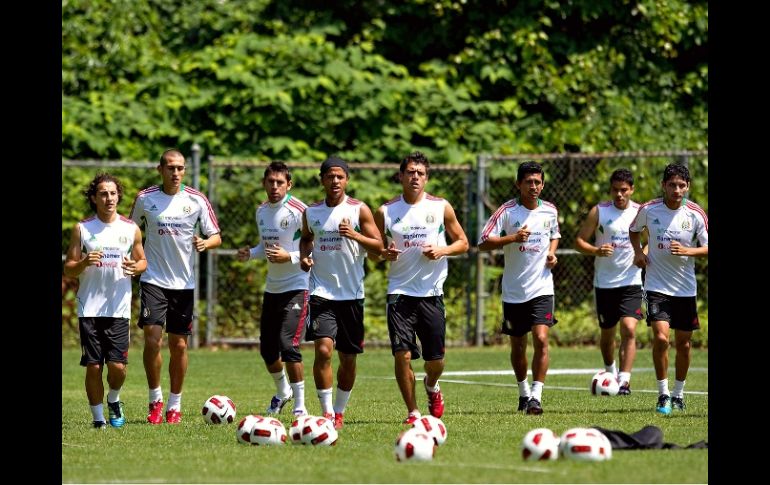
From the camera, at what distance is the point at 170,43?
24531 millimetres

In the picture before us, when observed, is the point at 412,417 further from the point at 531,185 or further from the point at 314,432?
the point at 531,185

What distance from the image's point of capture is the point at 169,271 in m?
12.4

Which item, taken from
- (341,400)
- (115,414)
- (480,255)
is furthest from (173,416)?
(480,255)

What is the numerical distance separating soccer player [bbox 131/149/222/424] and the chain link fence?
7.49m

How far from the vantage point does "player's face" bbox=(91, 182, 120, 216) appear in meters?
11.6

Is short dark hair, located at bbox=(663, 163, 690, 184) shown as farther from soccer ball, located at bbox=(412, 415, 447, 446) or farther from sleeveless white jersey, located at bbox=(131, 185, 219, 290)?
sleeveless white jersey, located at bbox=(131, 185, 219, 290)

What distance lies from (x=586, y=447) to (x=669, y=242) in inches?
180

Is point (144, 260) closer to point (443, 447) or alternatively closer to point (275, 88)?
point (443, 447)

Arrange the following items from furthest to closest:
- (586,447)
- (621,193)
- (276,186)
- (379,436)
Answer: (621,193)
(276,186)
(379,436)
(586,447)

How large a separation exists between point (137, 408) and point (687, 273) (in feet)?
18.0

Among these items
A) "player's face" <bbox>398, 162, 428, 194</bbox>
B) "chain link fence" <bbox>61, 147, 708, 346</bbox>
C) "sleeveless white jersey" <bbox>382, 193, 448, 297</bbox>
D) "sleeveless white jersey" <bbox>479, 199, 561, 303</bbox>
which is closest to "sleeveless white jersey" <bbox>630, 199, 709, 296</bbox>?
"sleeveless white jersey" <bbox>479, 199, 561, 303</bbox>

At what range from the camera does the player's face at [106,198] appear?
11641mm

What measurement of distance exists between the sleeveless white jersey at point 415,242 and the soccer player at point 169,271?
183cm
